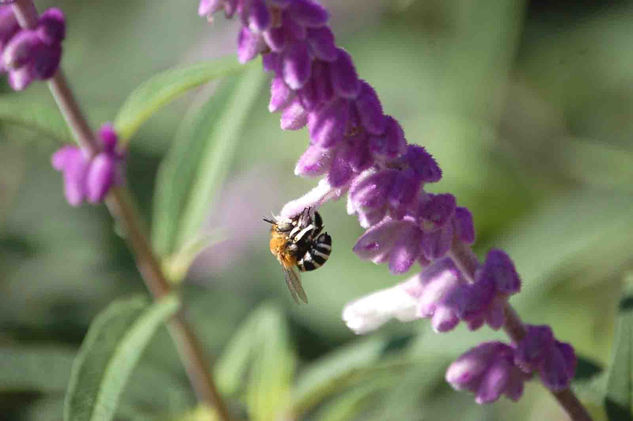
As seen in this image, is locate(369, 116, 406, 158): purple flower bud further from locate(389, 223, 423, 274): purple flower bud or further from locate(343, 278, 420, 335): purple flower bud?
locate(343, 278, 420, 335): purple flower bud

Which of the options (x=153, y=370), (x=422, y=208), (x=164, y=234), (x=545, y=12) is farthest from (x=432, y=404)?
(x=545, y=12)

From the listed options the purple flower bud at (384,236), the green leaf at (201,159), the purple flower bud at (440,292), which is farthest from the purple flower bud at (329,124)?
the green leaf at (201,159)

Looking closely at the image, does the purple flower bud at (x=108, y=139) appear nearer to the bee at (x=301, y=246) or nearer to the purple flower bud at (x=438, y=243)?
the bee at (x=301, y=246)

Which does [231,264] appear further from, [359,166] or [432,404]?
[359,166]

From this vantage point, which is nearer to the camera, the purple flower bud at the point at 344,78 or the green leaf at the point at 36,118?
the purple flower bud at the point at 344,78

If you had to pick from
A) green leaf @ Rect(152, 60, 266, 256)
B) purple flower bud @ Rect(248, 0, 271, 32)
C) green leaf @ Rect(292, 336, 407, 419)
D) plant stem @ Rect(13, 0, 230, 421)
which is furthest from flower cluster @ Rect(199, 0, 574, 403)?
green leaf @ Rect(152, 60, 266, 256)

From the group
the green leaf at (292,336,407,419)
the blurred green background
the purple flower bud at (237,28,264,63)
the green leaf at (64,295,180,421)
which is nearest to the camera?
the purple flower bud at (237,28,264,63)
